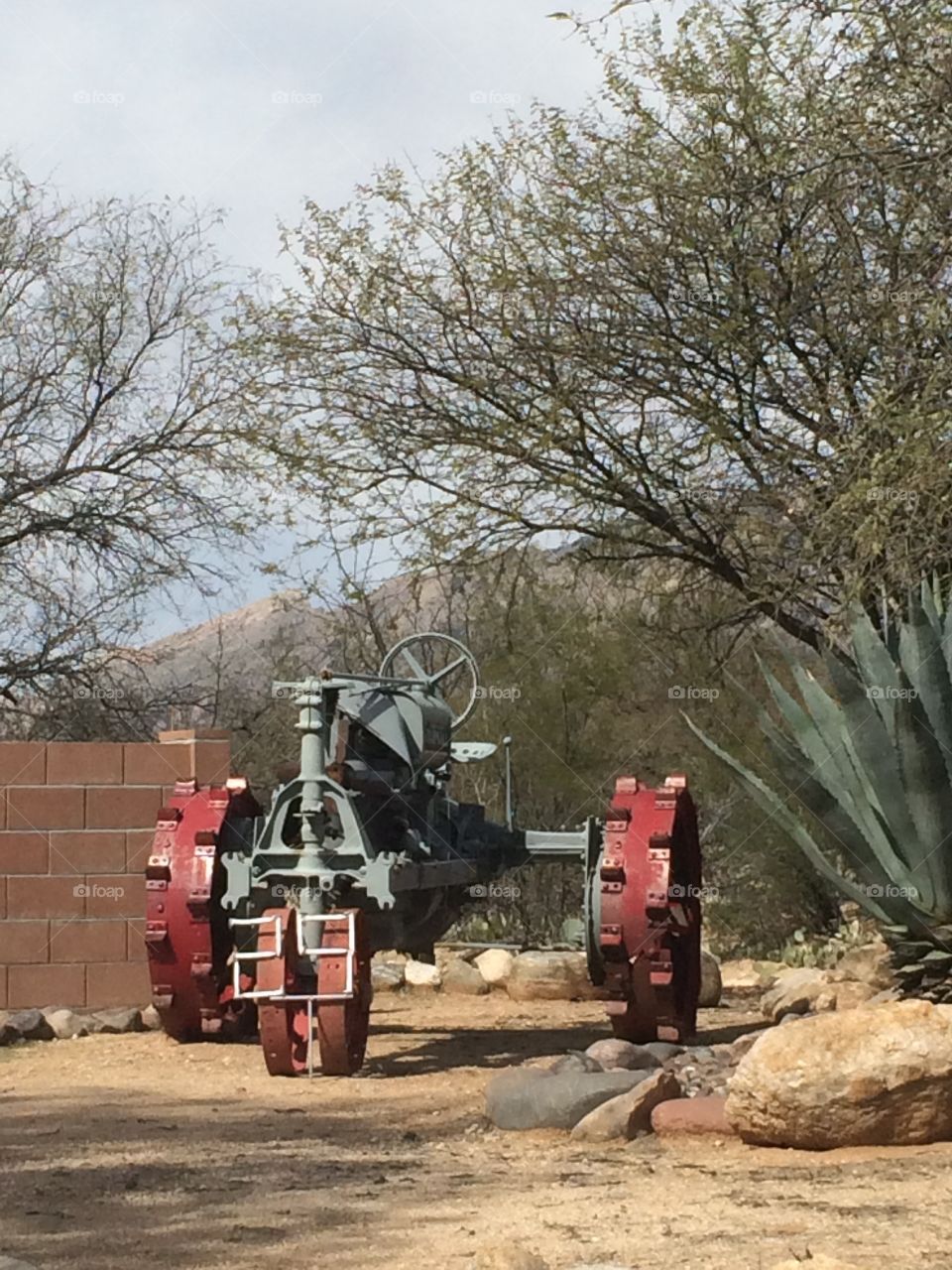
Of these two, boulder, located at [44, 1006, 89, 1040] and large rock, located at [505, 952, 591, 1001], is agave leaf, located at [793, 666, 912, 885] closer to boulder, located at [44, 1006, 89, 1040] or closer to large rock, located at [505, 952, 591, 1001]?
large rock, located at [505, 952, 591, 1001]

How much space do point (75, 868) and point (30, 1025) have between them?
1.06 m

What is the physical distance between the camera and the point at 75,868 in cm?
1038

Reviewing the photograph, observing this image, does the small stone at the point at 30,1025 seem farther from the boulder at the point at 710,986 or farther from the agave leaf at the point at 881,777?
the agave leaf at the point at 881,777

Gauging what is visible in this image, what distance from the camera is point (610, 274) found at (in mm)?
13328

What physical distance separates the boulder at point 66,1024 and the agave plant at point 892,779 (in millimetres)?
3586

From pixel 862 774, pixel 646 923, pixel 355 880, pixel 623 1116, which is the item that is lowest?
pixel 623 1116

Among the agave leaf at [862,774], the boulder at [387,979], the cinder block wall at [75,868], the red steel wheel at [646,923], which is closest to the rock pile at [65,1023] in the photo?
the cinder block wall at [75,868]

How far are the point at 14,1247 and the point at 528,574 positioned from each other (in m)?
10.2

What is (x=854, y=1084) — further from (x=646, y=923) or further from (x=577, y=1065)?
(x=646, y=923)

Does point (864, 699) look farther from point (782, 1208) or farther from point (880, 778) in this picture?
point (782, 1208)

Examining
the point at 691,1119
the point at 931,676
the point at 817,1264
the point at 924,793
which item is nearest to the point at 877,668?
the point at 931,676

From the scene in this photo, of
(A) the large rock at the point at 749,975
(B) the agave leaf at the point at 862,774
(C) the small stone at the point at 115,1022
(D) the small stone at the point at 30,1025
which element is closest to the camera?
(B) the agave leaf at the point at 862,774

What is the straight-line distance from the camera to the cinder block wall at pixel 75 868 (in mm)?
10258

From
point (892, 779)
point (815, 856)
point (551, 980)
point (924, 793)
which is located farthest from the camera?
point (551, 980)
